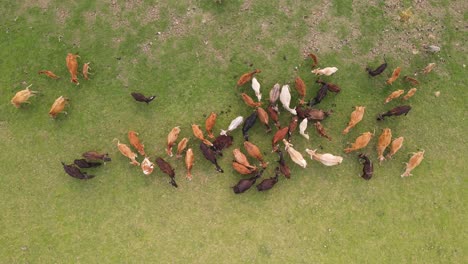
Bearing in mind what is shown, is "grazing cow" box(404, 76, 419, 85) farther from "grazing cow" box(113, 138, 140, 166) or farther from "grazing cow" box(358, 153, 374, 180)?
"grazing cow" box(113, 138, 140, 166)

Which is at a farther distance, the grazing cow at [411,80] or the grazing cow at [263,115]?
the grazing cow at [411,80]

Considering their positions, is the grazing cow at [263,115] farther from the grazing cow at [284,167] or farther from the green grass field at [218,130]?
the grazing cow at [284,167]

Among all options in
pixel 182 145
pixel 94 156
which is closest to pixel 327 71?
pixel 182 145

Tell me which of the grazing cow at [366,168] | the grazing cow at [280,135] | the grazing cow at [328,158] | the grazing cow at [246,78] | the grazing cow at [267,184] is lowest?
the grazing cow at [366,168]


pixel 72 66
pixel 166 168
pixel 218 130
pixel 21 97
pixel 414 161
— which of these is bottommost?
pixel 414 161

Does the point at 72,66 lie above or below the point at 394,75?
above

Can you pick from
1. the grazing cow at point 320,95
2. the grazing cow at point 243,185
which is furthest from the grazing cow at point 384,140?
the grazing cow at point 243,185

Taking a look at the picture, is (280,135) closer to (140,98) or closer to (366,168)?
(366,168)
